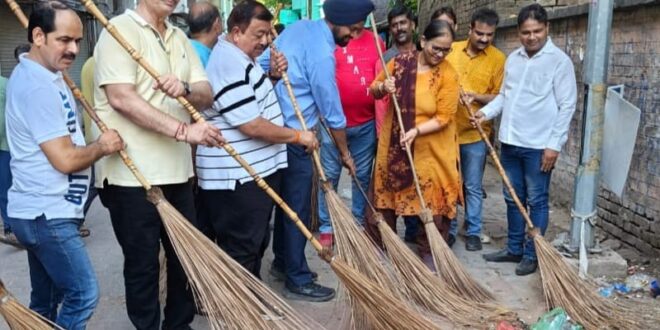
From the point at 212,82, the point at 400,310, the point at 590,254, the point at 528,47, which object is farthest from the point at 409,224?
the point at 212,82

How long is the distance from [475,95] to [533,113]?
696mm

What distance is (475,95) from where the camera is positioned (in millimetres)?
4395

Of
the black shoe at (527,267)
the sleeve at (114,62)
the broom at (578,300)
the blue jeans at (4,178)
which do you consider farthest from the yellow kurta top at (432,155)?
the blue jeans at (4,178)

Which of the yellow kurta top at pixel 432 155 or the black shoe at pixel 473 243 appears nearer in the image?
the yellow kurta top at pixel 432 155

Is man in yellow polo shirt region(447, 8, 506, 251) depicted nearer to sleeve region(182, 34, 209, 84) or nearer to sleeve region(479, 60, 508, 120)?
sleeve region(479, 60, 508, 120)

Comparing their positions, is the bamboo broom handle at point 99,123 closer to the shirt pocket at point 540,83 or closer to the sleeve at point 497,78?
the shirt pocket at point 540,83

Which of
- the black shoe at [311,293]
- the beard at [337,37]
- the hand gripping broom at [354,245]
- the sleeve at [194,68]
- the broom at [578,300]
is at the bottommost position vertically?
the black shoe at [311,293]

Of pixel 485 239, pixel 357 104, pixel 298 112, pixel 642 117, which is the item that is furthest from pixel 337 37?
pixel 642 117

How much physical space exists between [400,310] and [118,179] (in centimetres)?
134

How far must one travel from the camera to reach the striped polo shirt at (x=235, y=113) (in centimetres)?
283

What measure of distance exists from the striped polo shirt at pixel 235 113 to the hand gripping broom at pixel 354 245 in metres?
0.24

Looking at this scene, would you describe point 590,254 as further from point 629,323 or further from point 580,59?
point 580,59

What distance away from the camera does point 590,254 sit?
12.7ft

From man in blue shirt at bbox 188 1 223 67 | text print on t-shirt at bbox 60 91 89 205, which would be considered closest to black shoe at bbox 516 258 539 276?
man in blue shirt at bbox 188 1 223 67
